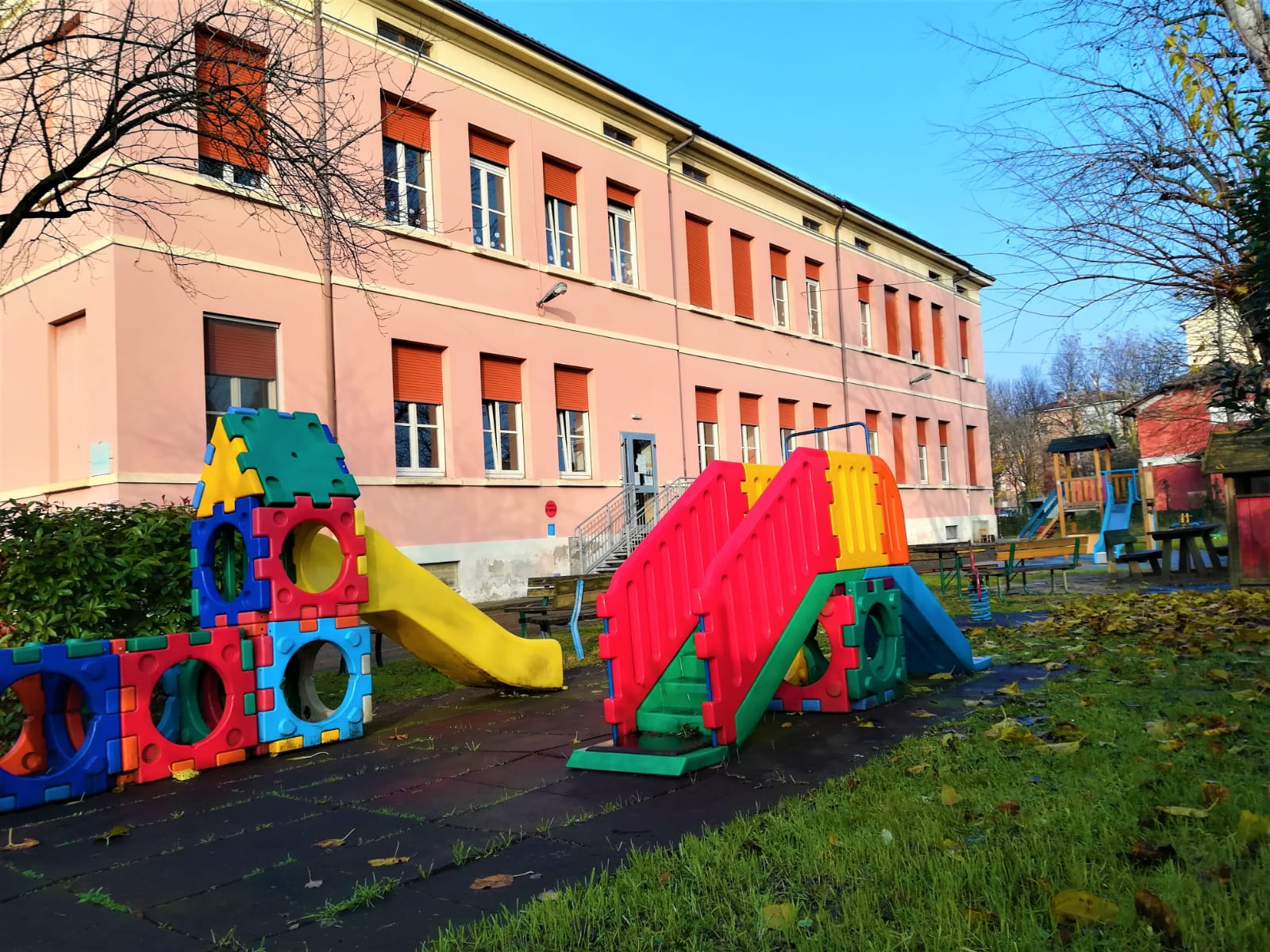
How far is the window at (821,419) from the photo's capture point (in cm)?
2623

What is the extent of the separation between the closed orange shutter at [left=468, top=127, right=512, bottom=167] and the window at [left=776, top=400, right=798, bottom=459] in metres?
10.2

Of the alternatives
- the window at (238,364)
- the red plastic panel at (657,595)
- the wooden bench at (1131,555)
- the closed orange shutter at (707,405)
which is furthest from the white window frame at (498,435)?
the wooden bench at (1131,555)

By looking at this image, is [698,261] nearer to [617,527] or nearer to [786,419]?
[786,419]

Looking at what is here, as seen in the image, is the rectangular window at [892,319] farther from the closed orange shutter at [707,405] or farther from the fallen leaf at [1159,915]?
the fallen leaf at [1159,915]

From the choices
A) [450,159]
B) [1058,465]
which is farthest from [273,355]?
[1058,465]

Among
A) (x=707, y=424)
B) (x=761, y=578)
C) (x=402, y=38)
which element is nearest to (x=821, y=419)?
(x=707, y=424)

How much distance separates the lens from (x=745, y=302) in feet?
81.0

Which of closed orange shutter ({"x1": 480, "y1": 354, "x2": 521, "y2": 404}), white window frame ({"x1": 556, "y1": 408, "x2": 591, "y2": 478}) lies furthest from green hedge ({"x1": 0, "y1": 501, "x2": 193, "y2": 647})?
white window frame ({"x1": 556, "y1": 408, "x2": 591, "y2": 478})

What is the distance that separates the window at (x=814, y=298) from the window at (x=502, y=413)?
1223cm

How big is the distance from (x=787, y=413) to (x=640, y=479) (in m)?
6.96

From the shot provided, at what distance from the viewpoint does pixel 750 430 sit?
2453 centimetres

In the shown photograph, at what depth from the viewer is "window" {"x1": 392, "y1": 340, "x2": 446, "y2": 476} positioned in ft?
52.3

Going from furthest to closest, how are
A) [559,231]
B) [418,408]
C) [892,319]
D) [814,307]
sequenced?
[892,319] → [814,307] → [559,231] → [418,408]

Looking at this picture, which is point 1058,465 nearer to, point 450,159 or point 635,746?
point 450,159
